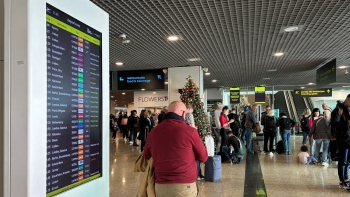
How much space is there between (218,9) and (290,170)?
4227 millimetres

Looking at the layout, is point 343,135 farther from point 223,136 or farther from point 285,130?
point 285,130

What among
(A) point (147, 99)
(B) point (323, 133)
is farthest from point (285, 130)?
(A) point (147, 99)

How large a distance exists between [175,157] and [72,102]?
1109 millimetres

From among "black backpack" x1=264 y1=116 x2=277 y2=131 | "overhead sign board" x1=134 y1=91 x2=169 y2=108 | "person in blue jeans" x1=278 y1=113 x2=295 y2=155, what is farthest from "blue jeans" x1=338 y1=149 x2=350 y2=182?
"overhead sign board" x1=134 y1=91 x2=169 y2=108

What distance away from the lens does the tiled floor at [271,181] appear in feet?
16.2

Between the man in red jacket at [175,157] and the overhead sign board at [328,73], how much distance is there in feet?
24.3

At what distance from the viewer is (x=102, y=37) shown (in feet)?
6.18

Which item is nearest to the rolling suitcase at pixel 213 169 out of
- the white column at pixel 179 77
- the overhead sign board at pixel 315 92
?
the white column at pixel 179 77

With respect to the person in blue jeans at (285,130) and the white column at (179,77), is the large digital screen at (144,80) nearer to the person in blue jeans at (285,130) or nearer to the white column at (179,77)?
the white column at (179,77)

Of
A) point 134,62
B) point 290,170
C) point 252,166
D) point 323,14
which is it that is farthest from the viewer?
point 134,62

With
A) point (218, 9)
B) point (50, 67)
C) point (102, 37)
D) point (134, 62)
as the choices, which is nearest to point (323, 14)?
point (218, 9)

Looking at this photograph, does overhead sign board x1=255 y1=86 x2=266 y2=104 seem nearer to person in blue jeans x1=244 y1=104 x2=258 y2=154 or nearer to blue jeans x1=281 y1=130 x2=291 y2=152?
person in blue jeans x1=244 y1=104 x2=258 y2=154

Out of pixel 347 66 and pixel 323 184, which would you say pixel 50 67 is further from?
pixel 347 66

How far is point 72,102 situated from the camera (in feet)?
5.17
